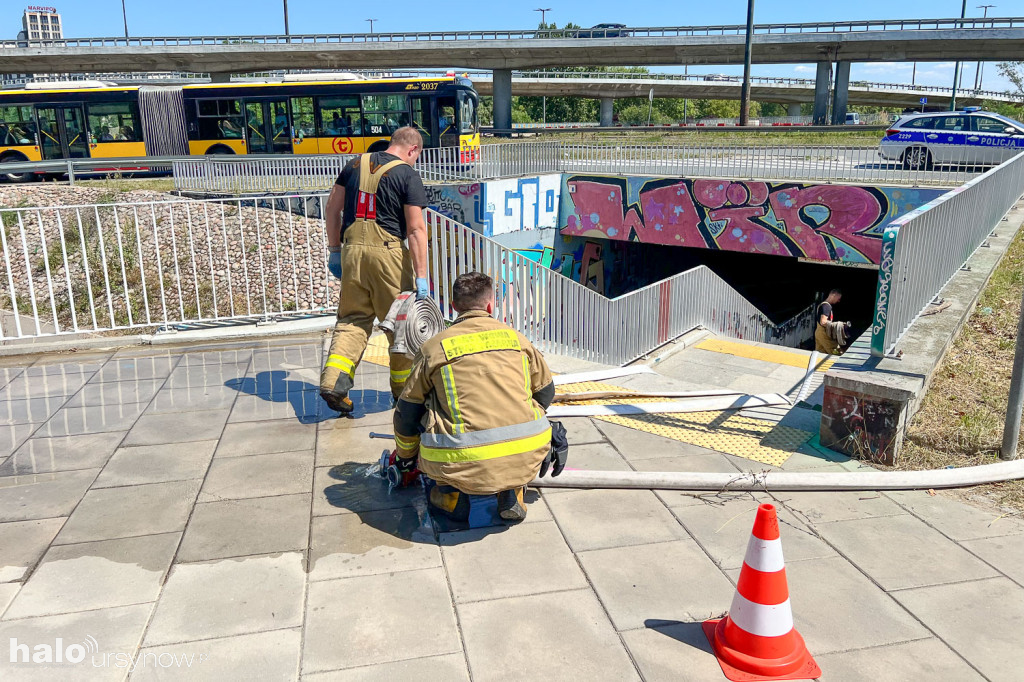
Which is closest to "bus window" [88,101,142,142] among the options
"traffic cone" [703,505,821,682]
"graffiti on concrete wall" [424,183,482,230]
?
"graffiti on concrete wall" [424,183,482,230]

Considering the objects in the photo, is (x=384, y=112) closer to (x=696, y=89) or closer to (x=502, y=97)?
(x=502, y=97)

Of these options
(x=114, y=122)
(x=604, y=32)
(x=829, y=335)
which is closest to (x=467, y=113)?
(x=114, y=122)

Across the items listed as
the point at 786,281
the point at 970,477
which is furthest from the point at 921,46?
the point at 970,477

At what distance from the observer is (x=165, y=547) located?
3621 mm

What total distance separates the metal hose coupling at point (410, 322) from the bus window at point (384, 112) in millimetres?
19351

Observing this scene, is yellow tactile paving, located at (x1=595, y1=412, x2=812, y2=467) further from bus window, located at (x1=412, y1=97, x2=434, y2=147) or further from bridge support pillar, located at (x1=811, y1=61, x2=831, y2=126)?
bridge support pillar, located at (x1=811, y1=61, x2=831, y2=126)

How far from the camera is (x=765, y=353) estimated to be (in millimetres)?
9453

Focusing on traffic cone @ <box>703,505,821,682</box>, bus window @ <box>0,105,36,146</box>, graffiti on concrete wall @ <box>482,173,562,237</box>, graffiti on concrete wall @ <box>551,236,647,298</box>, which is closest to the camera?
A: traffic cone @ <box>703,505,821,682</box>

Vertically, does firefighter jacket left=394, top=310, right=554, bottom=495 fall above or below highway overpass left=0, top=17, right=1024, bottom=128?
below

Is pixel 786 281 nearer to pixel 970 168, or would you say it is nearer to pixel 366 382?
pixel 970 168

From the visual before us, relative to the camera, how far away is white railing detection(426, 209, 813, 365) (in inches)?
296

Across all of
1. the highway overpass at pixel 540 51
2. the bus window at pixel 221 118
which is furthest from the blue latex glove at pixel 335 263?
the highway overpass at pixel 540 51

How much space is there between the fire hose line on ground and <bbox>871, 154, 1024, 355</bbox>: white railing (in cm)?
103

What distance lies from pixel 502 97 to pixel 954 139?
37.4 meters
